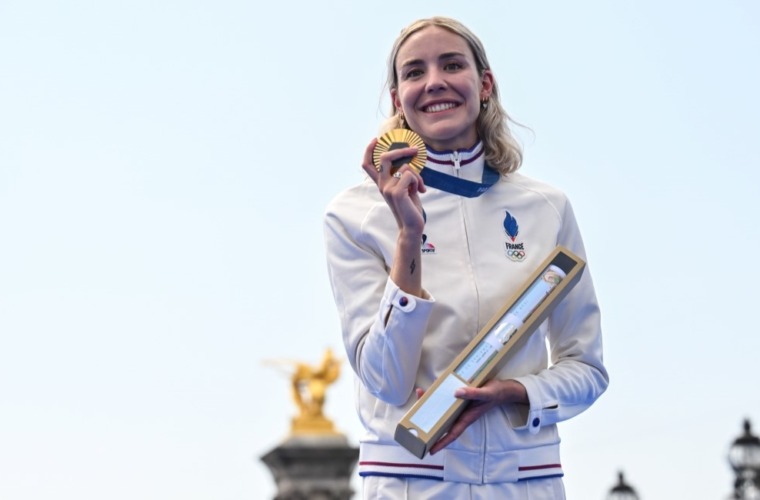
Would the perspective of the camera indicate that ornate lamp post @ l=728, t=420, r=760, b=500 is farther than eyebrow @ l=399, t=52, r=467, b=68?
Yes

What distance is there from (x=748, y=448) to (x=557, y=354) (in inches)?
365

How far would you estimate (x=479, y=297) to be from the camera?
521 centimetres

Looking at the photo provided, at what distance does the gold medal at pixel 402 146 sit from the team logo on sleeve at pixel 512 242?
0.42m

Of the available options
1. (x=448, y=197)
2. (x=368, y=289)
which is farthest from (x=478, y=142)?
(x=368, y=289)

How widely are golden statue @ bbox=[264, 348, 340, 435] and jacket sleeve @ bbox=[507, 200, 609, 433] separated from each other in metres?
46.5

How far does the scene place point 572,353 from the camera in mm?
5434

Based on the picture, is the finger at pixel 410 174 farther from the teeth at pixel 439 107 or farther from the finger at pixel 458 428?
the finger at pixel 458 428

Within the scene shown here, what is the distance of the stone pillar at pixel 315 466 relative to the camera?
170 feet

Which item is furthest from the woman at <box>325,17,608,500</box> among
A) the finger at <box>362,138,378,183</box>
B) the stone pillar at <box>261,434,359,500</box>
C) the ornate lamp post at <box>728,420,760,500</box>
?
the stone pillar at <box>261,434,359,500</box>

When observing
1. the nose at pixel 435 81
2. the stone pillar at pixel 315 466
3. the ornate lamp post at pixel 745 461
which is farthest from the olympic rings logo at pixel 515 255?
the stone pillar at pixel 315 466

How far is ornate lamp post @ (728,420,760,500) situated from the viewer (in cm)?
1430

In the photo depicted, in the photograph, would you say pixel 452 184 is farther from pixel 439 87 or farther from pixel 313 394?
pixel 313 394

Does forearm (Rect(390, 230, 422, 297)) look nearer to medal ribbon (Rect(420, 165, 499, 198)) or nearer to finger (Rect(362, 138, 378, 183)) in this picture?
finger (Rect(362, 138, 378, 183))

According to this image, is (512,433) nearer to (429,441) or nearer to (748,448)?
(429,441)
